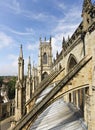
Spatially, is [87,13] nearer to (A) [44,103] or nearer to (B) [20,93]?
(A) [44,103]

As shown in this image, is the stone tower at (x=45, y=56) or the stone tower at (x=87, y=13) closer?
the stone tower at (x=87, y=13)

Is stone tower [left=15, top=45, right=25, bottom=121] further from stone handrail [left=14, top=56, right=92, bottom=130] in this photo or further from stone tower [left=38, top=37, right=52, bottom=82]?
stone tower [left=38, top=37, right=52, bottom=82]

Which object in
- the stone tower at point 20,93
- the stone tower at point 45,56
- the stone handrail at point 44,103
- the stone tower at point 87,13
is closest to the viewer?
the stone handrail at point 44,103

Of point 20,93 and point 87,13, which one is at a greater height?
point 87,13

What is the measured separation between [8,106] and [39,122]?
3119 cm

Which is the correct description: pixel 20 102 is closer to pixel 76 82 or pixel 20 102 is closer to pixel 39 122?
pixel 39 122

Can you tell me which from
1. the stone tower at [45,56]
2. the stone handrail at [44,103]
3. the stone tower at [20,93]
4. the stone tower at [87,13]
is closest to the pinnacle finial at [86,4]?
the stone tower at [87,13]

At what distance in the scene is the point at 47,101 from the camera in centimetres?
702

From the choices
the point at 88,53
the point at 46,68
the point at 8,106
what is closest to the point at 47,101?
the point at 88,53

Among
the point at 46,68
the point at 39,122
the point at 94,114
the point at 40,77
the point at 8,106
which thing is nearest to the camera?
the point at 94,114

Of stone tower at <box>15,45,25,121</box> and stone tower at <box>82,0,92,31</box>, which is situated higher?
stone tower at <box>82,0,92,31</box>

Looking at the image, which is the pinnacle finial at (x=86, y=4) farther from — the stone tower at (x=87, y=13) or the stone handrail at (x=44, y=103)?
the stone handrail at (x=44, y=103)

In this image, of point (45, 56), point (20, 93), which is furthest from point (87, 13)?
point (45, 56)

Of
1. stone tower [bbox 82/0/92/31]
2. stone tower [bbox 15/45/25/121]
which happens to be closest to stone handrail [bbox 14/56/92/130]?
stone tower [bbox 82/0/92/31]
